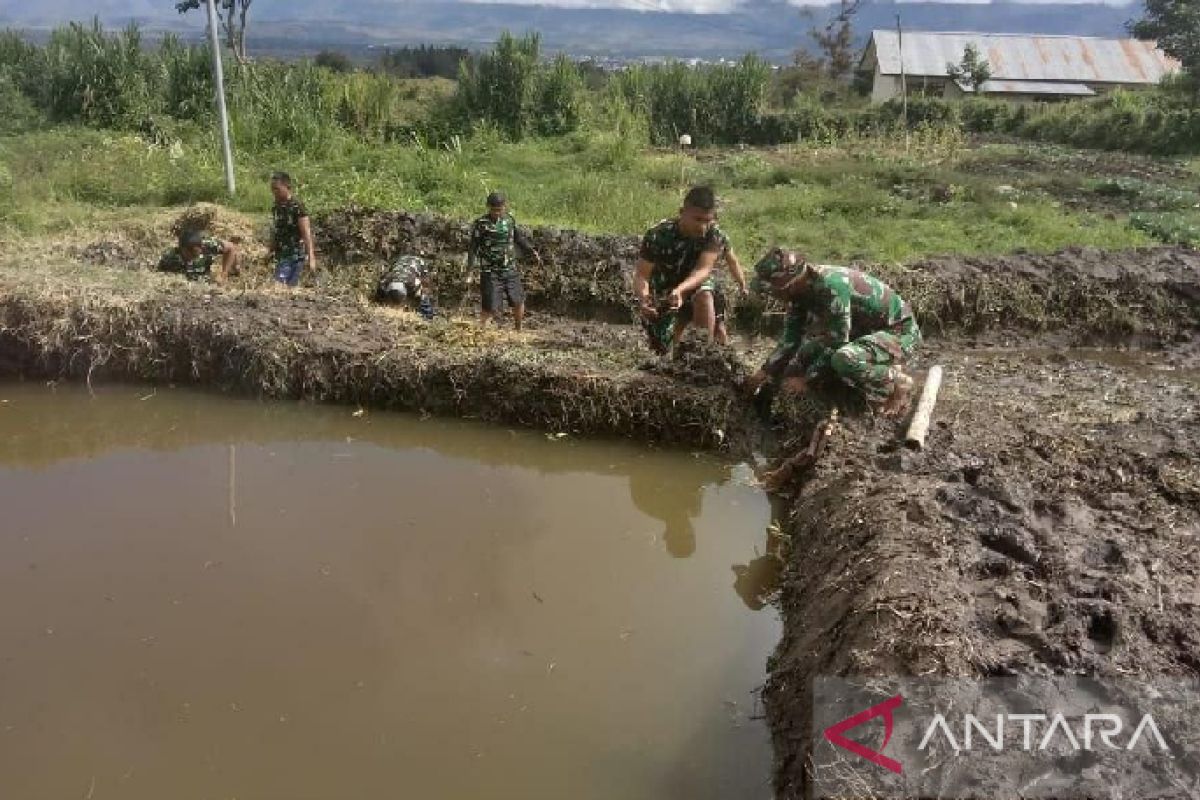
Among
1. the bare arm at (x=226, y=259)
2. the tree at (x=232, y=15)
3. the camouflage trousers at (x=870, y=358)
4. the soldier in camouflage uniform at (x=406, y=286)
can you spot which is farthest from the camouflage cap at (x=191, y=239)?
the tree at (x=232, y=15)

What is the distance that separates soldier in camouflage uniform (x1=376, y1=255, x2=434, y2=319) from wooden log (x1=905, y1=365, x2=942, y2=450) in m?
4.44

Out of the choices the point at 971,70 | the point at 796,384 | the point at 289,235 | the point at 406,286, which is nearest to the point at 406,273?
the point at 406,286

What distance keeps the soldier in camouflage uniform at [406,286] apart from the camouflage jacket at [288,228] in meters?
0.84

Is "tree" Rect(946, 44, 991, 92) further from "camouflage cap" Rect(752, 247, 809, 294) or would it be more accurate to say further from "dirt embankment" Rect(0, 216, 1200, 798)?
"camouflage cap" Rect(752, 247, 809, 294)

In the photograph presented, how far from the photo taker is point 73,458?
20.7ft

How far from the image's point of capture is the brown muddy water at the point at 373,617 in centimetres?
360

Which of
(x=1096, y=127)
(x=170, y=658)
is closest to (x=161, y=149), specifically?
(x=170, y=658)

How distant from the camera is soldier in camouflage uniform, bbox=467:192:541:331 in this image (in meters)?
7.93

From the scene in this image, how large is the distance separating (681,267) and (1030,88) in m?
34.9

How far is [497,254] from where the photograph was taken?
26.2 feet

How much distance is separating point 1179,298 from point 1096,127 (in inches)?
638

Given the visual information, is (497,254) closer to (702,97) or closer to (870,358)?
(870,358)

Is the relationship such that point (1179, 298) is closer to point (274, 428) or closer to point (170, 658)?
point (274, 428)

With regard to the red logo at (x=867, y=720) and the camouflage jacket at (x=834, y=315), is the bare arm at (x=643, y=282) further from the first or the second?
the red logo at (x=867, y=720)
